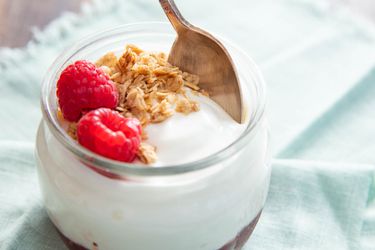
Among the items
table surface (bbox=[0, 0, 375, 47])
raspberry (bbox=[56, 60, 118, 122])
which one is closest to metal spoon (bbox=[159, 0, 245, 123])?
raspberry (bbox=[56, 60, 118, 122])

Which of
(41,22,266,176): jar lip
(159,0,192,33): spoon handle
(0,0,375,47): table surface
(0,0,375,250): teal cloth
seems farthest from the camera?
(0,0,375,47): table surface

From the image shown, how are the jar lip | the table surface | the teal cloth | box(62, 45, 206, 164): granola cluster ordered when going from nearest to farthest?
1. the jar lip
2. box(62, 45, 206, 164): granola cluster
3. the teal cloth
4. the table surface

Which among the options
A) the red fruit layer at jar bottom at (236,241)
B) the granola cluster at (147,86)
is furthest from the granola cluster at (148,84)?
the red fruit layer at jar bottom at (236,241)

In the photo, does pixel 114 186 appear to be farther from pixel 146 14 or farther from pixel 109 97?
pixel 146 14

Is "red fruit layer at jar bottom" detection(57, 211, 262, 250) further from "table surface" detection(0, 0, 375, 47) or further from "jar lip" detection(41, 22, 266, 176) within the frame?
"table surface" detection(0, 0, 375, 47)

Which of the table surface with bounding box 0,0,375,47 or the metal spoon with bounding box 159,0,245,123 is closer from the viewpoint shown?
the metal spoon with bounding box 159,0,245,123

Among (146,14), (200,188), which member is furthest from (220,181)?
(146,14)
